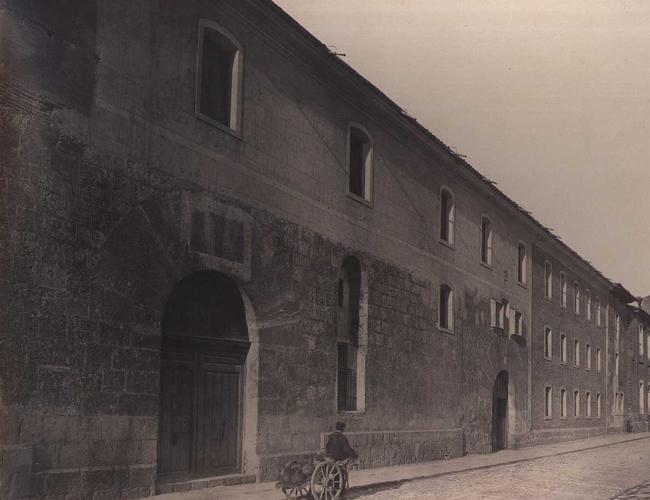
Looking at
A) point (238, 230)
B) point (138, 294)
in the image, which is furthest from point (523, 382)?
point (138, 294)

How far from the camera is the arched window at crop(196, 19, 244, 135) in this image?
13.0 m

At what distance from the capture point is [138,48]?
11.3 m

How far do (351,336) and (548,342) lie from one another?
1816 centimetres

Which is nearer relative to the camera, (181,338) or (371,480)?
(181,338)

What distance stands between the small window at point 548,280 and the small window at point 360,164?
56.4ft

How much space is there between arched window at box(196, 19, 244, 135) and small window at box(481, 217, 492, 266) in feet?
47.1

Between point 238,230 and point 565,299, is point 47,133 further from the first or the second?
point 565,299

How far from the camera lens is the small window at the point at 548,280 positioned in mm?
33706

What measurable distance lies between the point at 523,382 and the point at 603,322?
1687 centimetres

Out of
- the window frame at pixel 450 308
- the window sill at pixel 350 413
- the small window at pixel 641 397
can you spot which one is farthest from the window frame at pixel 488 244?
the small window at pixel 641 397

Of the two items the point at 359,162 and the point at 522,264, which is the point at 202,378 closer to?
the point at 359,162

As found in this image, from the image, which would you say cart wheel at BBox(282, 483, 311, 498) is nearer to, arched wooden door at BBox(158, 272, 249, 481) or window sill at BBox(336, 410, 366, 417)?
arched wooden door at BBox(158, 272, 249, 481)

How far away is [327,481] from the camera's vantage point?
1148 cm

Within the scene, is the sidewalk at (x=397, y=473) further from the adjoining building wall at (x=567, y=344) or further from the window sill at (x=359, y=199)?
the window sill at (x=359, y=199)
